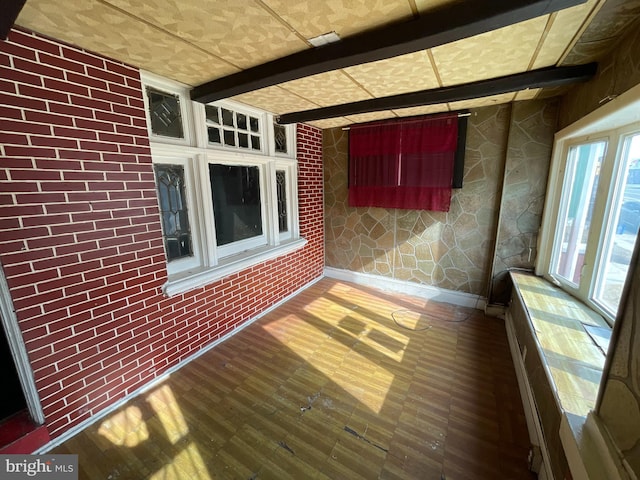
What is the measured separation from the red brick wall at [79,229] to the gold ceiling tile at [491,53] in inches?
82.3

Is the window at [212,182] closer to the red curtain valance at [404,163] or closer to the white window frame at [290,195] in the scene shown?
the white window frame at [290,195]

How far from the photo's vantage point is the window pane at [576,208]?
78.9 inches

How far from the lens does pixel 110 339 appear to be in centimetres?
174

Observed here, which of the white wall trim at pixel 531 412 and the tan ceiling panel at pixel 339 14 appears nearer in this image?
the tan ceiling panel at pixel 339 14

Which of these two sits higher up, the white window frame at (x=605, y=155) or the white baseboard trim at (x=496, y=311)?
the white window frame at (x=605, y=155)

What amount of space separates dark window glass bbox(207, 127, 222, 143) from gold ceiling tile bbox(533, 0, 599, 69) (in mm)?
2441

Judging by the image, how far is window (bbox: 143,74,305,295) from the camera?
81.6 inches

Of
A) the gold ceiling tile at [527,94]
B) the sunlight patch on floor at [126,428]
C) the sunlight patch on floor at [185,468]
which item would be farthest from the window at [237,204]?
the gold ceiling tile at [527,94]

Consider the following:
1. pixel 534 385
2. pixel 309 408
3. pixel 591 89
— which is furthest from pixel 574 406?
pixel 591 89

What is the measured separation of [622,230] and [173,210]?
10.5 feet

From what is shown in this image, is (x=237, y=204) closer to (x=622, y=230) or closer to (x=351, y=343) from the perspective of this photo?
(x=351, y=343)

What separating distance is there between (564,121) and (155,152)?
11.4ft

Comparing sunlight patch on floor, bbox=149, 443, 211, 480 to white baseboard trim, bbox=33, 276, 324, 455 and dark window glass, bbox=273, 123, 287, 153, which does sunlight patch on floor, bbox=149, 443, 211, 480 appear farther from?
dark window glass, bbox=273, 123, 287, 153

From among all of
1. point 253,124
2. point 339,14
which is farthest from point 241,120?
point 339,14
